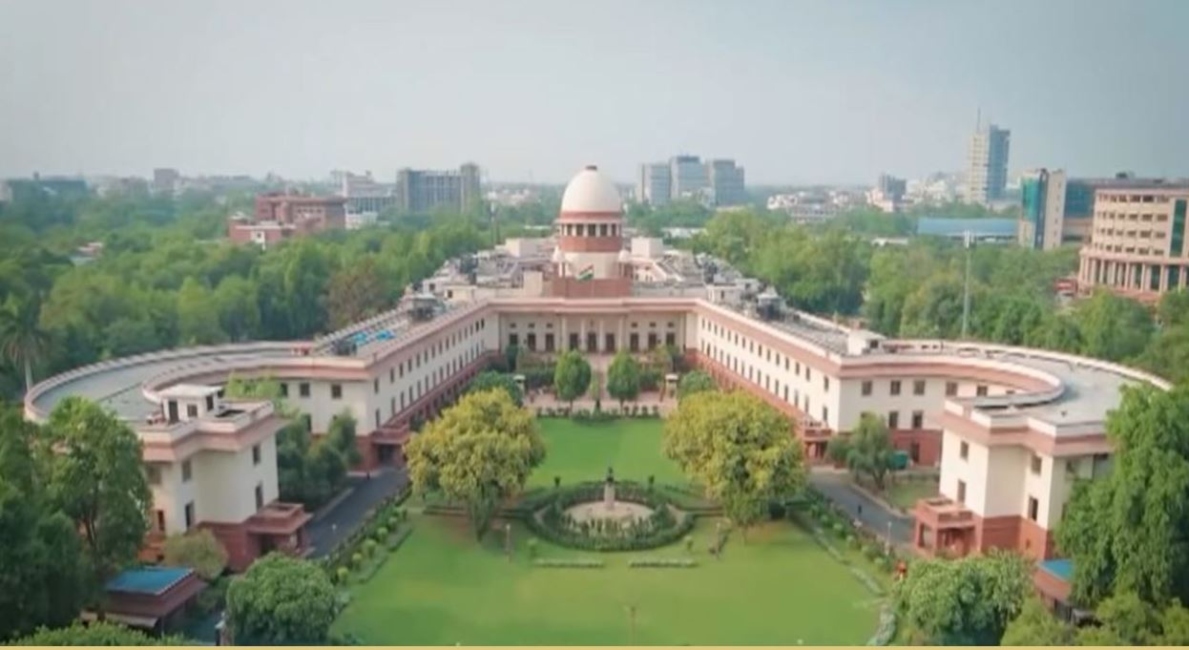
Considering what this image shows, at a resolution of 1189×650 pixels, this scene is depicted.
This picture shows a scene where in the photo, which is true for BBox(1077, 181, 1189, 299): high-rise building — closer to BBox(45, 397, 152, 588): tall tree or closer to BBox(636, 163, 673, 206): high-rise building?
BBox(45, 397, 152, 588): tall tree

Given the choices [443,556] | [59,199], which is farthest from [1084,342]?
[59,199]

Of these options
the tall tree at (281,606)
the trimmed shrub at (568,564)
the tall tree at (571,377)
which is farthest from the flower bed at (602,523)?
the tall tree at (571,377)

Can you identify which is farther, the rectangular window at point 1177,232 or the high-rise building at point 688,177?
the high-rise building at point 688,177

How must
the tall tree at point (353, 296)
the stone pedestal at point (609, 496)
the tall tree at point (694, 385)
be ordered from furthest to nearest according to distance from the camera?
the tall tree at point (353, 296) → the tall tree at point (694, 385) → the stone pedestal at point (609, 496)

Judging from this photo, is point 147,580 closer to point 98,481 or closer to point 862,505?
point 98,481

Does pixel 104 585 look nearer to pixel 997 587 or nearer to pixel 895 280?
pixel 997 587

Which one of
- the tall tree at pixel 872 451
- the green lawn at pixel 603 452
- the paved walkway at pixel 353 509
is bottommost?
the green lawn at pixel 603 452

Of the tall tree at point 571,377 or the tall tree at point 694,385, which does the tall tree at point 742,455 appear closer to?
the tall tree at point 694,385
